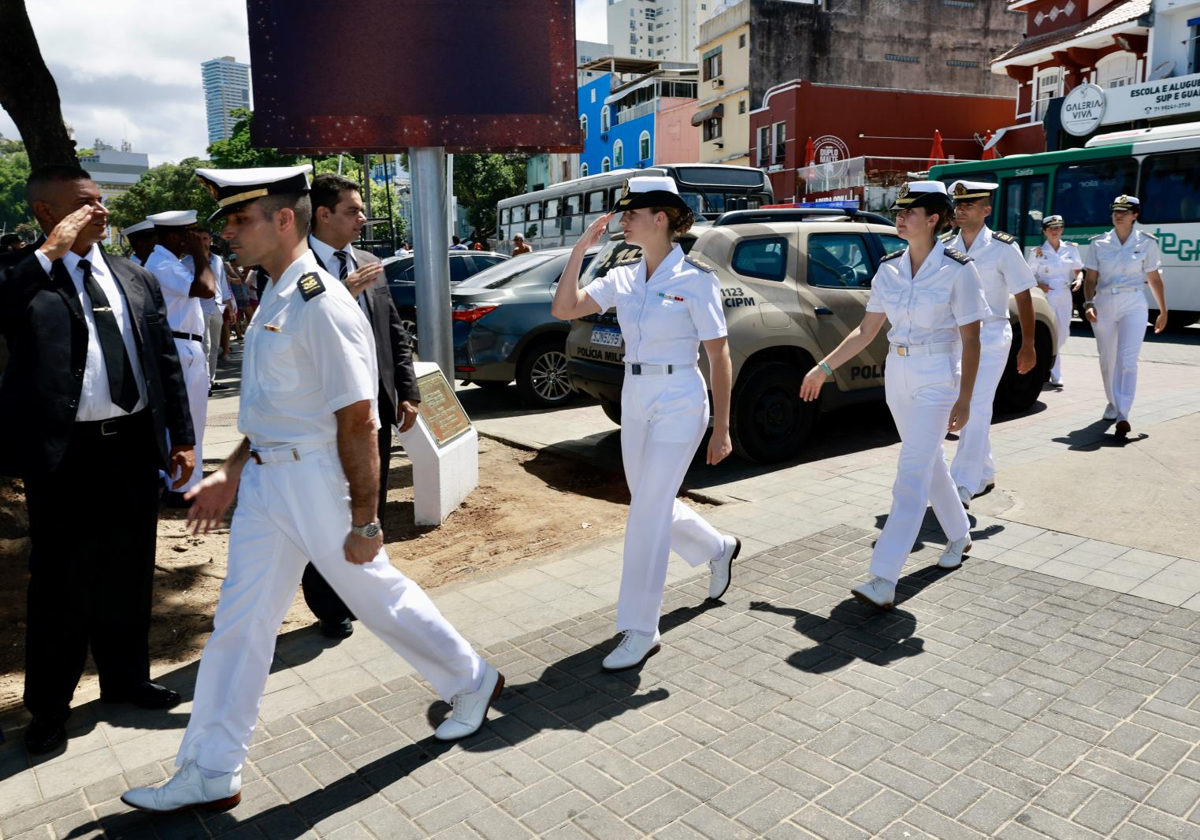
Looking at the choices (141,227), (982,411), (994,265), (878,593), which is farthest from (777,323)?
(141,227)

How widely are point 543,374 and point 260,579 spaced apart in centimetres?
771

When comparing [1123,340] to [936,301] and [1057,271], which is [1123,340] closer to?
[1057,271]

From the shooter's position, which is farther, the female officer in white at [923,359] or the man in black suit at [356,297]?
the female officer in white at [923,359]

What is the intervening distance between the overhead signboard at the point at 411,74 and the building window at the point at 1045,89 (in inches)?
1080

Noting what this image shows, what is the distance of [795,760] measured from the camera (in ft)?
10.3

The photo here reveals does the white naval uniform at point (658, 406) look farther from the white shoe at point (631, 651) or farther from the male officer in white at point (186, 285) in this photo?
the male officer in white at point (186, 285)

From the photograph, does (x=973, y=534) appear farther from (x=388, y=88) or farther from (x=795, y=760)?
(x=388, y=88)

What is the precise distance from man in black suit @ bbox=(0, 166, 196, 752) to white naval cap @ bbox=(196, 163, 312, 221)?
822 mm

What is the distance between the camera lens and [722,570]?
179 inches

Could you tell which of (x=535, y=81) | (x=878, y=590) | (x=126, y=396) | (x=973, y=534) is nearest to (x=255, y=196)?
(x=126, y=396)

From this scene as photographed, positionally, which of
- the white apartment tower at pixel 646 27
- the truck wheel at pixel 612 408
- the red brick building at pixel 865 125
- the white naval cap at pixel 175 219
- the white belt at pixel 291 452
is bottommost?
the truck wheel at pixel 612 408

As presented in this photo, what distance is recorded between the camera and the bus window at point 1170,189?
16.5 meters

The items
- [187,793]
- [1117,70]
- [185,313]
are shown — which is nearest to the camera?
[187,793]

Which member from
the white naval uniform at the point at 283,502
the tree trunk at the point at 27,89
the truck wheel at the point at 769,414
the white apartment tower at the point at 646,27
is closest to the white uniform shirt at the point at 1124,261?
the truck wheel at the point at 769,414
